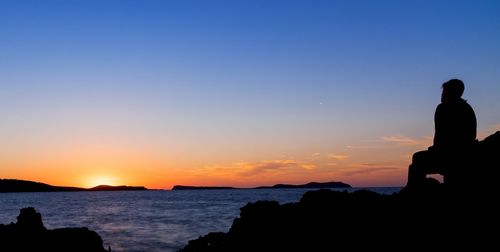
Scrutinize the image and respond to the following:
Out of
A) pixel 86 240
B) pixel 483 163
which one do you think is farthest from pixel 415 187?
pixel 86 240

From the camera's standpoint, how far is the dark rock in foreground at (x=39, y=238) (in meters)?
21.8

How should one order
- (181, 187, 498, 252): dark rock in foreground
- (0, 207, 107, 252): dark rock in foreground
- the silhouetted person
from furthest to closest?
(0, 207, 107, 252): dark rock in foreground, the silhouetted person, (181, 187, 498, 252): dark rock in foreground

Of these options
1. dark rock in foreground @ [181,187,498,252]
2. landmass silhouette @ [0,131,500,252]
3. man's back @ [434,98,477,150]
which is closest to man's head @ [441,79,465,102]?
man's back @ [434,98,477,150]

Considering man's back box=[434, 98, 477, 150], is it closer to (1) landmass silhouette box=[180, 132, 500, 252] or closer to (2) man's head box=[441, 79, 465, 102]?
(2) man's head box=[441, 79, 465, 102]

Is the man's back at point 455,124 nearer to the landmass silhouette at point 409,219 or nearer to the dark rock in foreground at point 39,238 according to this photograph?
the landmass silhouette at point 409,219

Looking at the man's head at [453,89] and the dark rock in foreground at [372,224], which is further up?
the man's head at [453,89]

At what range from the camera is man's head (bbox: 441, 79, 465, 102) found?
939 centimetres

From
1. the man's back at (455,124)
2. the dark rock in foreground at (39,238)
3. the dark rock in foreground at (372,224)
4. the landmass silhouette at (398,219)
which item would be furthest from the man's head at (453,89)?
the dark rock in foreground at (39,238)

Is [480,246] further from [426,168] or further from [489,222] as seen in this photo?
[426,168]

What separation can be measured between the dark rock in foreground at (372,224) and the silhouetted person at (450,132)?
842mm

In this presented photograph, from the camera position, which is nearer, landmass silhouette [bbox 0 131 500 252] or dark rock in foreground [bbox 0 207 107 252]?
landmass silhouette [bbox 0 131 500 252]

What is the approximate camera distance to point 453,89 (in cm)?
941

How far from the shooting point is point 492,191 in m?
9.38

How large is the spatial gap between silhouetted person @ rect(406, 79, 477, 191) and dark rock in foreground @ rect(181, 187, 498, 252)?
842 millimetres
